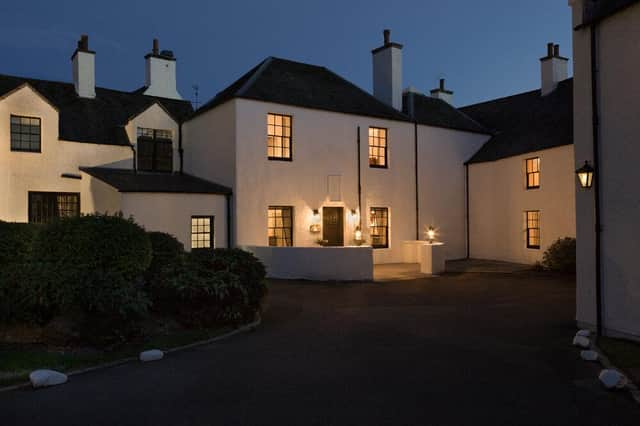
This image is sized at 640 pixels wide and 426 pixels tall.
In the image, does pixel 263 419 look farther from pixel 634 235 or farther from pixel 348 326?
pixel 634 235

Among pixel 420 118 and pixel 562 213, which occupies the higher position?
pixel 420 118

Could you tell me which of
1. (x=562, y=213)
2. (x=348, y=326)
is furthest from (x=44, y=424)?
(x=562, y=213)

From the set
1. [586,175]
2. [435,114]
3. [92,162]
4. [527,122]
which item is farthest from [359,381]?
[527,122]

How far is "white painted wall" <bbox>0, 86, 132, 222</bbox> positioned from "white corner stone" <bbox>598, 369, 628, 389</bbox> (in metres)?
18.6

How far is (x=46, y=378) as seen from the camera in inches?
258

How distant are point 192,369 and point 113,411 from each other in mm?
1689

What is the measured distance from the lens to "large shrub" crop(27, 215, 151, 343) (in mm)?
8555

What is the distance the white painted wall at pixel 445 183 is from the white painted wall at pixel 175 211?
9.58 m

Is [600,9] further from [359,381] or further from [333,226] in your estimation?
[333,226]

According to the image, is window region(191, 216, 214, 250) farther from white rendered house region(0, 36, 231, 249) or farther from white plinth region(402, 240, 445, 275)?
white plinth region(402, 240, 445, 275)

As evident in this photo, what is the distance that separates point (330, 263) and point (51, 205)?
11.5m

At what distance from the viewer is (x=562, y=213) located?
2067cm

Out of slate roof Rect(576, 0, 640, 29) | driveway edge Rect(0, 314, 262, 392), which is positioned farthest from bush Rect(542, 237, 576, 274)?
driveway edge Rect(0, 314, 262, 392)

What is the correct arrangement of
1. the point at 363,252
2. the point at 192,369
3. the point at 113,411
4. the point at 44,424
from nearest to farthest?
the point at 44,424, the point at 113,411, the point at 192,369, the point at 363,252
